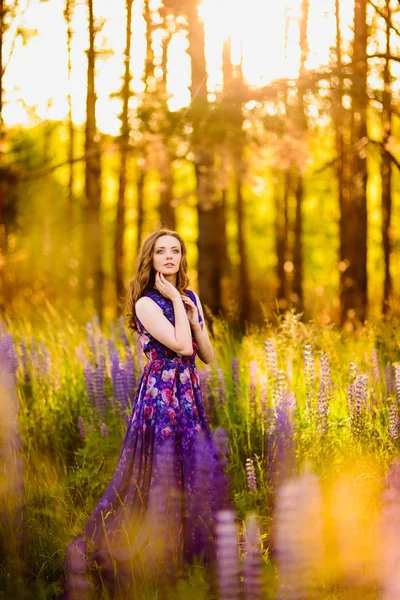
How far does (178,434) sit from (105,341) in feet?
9.02

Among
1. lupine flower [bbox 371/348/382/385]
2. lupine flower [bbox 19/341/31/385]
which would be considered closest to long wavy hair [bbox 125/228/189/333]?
lupine flower [bbox 371/348/382/385]

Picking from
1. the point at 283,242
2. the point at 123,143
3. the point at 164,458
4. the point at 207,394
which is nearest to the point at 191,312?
the point at 164,458

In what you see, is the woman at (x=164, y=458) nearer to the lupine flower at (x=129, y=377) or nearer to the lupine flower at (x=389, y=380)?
the lupine flower at (x=129, y=377)

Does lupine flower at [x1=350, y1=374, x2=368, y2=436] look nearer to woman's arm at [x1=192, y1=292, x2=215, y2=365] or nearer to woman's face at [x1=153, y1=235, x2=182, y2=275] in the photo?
woman's arm at [x1=192, y1=292, x2=215, y2=365]

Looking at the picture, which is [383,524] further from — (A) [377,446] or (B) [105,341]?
(B) [105,341]

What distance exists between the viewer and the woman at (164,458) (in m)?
3.63

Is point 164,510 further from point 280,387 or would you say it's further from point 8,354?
point 8,354

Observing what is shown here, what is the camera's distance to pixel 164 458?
3.64m

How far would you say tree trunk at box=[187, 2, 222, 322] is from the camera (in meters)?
10.2

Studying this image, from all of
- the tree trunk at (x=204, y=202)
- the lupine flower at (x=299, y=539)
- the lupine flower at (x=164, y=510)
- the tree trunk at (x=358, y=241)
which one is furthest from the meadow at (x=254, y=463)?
the tree trunk at (x=358, y=241)

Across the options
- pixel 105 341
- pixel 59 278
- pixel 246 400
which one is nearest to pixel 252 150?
pixel 105 341

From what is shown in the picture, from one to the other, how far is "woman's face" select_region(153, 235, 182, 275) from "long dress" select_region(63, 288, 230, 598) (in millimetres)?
162

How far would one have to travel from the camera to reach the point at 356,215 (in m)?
12.6

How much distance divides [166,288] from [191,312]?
0.75 feet
